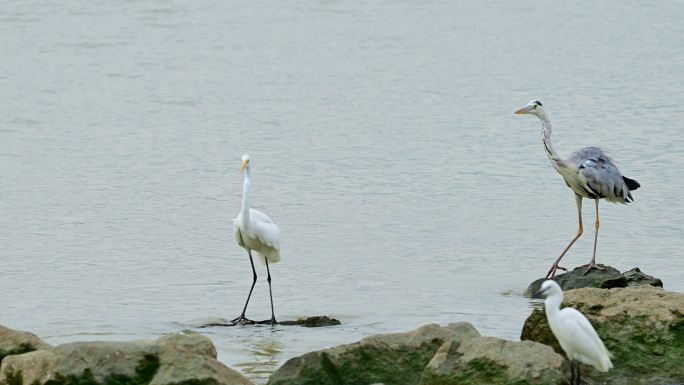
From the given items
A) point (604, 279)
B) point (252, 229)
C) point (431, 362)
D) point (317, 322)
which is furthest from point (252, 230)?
point (431, 362)

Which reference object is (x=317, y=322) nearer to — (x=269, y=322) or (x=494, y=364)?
(x=269, y=322)

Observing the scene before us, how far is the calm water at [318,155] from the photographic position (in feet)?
43.6

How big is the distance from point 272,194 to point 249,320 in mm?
6483

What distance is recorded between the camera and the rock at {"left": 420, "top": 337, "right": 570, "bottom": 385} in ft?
25.5

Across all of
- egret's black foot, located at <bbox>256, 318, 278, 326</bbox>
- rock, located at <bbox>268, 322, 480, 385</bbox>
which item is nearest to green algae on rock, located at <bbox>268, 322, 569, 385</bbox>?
rock, located at <bbox>268, 322, 480, 385</bbox>

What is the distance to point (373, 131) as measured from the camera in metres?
22.2

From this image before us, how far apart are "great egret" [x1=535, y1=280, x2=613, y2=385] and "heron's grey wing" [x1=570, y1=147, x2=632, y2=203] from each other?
512cm

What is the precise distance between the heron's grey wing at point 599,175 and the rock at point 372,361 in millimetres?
4805

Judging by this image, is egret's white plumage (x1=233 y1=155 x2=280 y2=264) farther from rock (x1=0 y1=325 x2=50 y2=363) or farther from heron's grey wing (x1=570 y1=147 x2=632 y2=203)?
rock (x1=0 y1=325 x2=50 y2=363)

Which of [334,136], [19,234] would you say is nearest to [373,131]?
[334,136]

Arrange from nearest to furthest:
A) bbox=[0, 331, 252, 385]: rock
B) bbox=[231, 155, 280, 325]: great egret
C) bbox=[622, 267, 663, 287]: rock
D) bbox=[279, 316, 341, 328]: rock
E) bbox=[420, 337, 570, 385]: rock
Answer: bbox=[0, 331, 252, 385]: rock
bbox=[420, 337, 570, 385]: rock
bbox=[622, 267, 663, 287]: rock
bbox=[279, 316, 341, 328]: rock
bbox=[231, 155, 280, 325]: great egret

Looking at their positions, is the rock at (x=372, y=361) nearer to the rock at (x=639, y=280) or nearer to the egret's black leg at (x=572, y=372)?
the egret's black leg at (x=572, y=372)

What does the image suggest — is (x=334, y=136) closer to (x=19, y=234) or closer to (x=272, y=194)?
(x=272, y=194)

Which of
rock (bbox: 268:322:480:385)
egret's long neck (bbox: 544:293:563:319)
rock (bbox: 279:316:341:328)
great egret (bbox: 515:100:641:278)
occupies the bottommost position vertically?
rock (bbox: 279:316:341:328)
